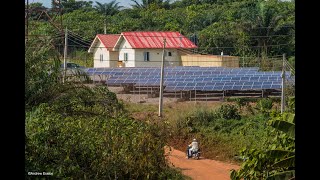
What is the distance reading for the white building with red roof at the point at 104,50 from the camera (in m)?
20.2

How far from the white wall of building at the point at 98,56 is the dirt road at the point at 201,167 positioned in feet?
29.2

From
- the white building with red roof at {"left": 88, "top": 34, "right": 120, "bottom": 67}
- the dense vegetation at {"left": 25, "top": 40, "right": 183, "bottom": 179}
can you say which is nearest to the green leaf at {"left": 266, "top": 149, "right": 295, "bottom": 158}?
the dense vegetation at {"left": 25, "top": 40, "right": 183, "bottom": 179}

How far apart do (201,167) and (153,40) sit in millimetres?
9418

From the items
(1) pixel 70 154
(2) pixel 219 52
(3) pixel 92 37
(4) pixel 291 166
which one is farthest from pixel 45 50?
(2) pixel 219 52

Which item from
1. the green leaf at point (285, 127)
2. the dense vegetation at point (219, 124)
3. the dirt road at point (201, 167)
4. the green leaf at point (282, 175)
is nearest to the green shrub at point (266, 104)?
the dense vegetation at point (219, 124)

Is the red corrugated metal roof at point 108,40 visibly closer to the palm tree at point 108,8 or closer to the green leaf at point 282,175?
the palm tree at point 108,8

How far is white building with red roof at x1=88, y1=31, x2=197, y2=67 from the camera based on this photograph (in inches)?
778

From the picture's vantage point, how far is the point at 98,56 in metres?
21.7

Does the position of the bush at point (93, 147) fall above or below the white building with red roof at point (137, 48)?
below

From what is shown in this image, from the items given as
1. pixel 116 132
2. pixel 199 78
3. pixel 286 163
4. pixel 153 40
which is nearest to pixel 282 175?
pixel 286 163
